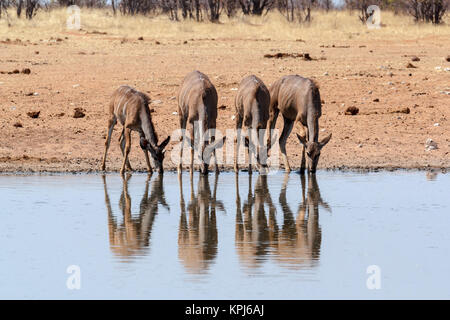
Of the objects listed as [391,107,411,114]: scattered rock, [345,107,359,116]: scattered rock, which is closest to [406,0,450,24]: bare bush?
[391,107,411,114]: scattered rock

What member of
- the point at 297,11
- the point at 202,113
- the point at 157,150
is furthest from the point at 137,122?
the point at 297,11

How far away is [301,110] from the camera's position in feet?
50.8

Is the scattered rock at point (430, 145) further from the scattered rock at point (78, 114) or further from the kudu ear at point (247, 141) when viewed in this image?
the scattered rock at point (78, 114)

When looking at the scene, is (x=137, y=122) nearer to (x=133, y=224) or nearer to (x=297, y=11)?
(x=133, y=224)

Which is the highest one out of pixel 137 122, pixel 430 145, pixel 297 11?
pixel 297 11

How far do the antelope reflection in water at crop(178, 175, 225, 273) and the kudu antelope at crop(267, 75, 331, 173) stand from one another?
1.73 metres

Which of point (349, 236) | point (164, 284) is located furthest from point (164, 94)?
point (164, 284)

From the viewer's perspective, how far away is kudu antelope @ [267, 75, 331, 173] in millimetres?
14781

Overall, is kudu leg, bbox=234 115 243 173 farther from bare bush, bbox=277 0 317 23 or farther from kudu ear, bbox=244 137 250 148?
bare bush, bbox=277 0 317 23

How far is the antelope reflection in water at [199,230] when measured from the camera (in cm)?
868

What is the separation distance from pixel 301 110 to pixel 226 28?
2148 centimetres

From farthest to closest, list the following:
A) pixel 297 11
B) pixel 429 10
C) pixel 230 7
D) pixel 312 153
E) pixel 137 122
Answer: pixel 297 11 < pixel 230 7 < pixel 429 10 < pixel 137 122 < pixel 312 153
